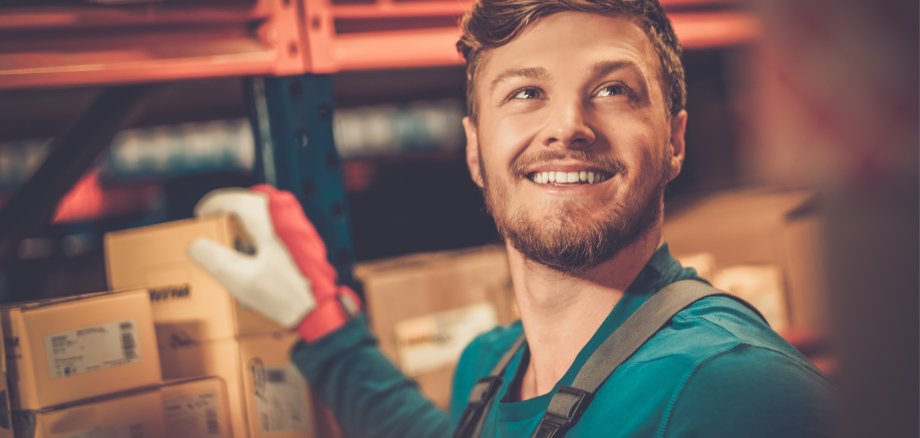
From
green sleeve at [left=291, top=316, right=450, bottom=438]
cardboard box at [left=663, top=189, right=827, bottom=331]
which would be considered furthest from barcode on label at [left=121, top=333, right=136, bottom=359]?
cardboard box at [left=663, top=189, right=827, bottom=331]

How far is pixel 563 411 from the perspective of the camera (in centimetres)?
116

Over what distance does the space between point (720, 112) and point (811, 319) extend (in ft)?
2.55

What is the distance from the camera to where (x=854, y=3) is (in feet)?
1.47

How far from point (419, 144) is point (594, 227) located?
8.19 ft

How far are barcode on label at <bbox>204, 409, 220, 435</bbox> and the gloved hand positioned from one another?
21 cm

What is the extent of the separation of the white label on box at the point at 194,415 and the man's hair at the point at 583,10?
2.65 feet

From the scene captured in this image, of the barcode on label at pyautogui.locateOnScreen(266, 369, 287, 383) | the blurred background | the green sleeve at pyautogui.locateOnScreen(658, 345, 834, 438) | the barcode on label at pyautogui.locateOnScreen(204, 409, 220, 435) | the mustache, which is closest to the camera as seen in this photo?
the blurred background

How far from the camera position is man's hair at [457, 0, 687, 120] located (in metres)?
1.32

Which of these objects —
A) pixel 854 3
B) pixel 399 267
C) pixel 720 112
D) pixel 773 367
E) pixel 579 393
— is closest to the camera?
pixel 854 3

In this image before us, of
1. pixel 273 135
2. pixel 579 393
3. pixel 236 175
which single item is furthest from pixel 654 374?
pixel 236 175

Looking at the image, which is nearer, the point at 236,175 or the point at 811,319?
the point at 811,319

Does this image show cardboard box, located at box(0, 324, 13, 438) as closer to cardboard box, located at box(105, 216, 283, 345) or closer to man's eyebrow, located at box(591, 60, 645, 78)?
cardboard box, located at box(105, 216, 283, 345)

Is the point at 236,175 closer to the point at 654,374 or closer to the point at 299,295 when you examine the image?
the point at 299,295

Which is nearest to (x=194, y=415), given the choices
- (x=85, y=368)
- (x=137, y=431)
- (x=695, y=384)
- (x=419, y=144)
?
(x=137, y=431)
